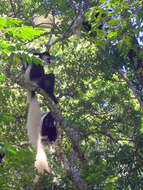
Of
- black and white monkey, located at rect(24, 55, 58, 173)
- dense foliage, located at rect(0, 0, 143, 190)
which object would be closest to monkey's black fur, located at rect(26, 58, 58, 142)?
black and white monkey, located at rect(24, 55, 58, 173)

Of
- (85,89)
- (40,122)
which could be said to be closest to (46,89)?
(40,122)

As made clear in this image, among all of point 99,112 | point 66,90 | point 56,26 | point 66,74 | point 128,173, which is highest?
point 56,26

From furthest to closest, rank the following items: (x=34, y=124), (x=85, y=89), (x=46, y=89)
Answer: (x=85, y=89)
(x=46, y=89)
(x=34, y=124)

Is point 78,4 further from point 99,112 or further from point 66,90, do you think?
point 99,112

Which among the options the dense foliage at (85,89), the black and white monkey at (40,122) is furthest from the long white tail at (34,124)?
the dense foliage at (85,89)

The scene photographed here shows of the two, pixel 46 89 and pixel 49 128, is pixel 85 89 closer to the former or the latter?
pixel 46 89

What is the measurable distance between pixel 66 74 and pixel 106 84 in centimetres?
57

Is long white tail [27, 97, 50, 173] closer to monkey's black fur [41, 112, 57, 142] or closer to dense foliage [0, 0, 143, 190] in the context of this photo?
monkey's black fur [41, 112, 57, 142]

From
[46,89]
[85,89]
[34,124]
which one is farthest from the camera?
[85,89]

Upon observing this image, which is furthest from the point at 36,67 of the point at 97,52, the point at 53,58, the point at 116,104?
the point at 116,104

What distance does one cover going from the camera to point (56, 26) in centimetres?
321

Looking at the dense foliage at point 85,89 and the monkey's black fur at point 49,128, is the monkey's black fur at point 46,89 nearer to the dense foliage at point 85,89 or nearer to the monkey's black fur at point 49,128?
the monkey's black fur at point 49,128

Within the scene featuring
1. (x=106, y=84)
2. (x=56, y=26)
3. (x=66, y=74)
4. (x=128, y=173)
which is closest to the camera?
(x=128, y=173)

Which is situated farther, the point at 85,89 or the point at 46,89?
the point at 85,89
